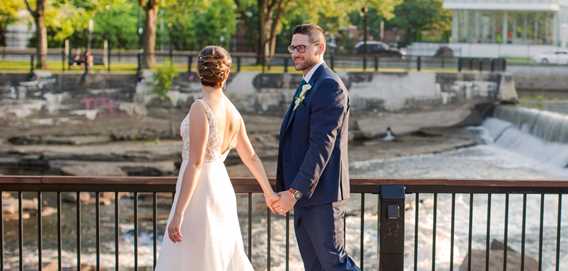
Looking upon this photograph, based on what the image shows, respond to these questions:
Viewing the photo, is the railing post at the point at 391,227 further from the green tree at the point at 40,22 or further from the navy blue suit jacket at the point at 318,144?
the green tree at the point at 40,22

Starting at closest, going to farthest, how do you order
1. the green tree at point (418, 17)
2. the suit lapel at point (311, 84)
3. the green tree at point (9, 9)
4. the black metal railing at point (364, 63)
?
the suit lapel at point (311, 84), the green tree at point (9, 9), the black metal railing at point (364, 63), the green tree at point (418, 17)

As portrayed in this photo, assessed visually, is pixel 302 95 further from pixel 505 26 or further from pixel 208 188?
pixel 505 26

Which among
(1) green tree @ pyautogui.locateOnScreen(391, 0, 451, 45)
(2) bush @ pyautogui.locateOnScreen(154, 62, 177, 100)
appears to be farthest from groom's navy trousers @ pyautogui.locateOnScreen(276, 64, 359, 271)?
(1) green tree @ pyautogui.locateOnScreen(391, 0, 451, 45)

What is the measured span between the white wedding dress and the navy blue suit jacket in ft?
1.24

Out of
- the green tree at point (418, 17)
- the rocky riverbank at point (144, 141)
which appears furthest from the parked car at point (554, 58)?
the rocky riverbank at point (144, 141)

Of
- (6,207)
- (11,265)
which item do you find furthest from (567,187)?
(6,207)

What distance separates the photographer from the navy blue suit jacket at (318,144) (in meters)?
6.00

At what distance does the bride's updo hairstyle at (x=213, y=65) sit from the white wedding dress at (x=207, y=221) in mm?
224

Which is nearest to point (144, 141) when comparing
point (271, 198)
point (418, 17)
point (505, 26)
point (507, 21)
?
point (271, 198)

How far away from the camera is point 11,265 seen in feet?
57.7

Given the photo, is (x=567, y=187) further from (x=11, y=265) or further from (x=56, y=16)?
(x=56, y=16)

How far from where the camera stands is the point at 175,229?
6.00m

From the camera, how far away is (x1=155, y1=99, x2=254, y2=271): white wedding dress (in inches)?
239

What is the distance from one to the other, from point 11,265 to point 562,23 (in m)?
57.3
